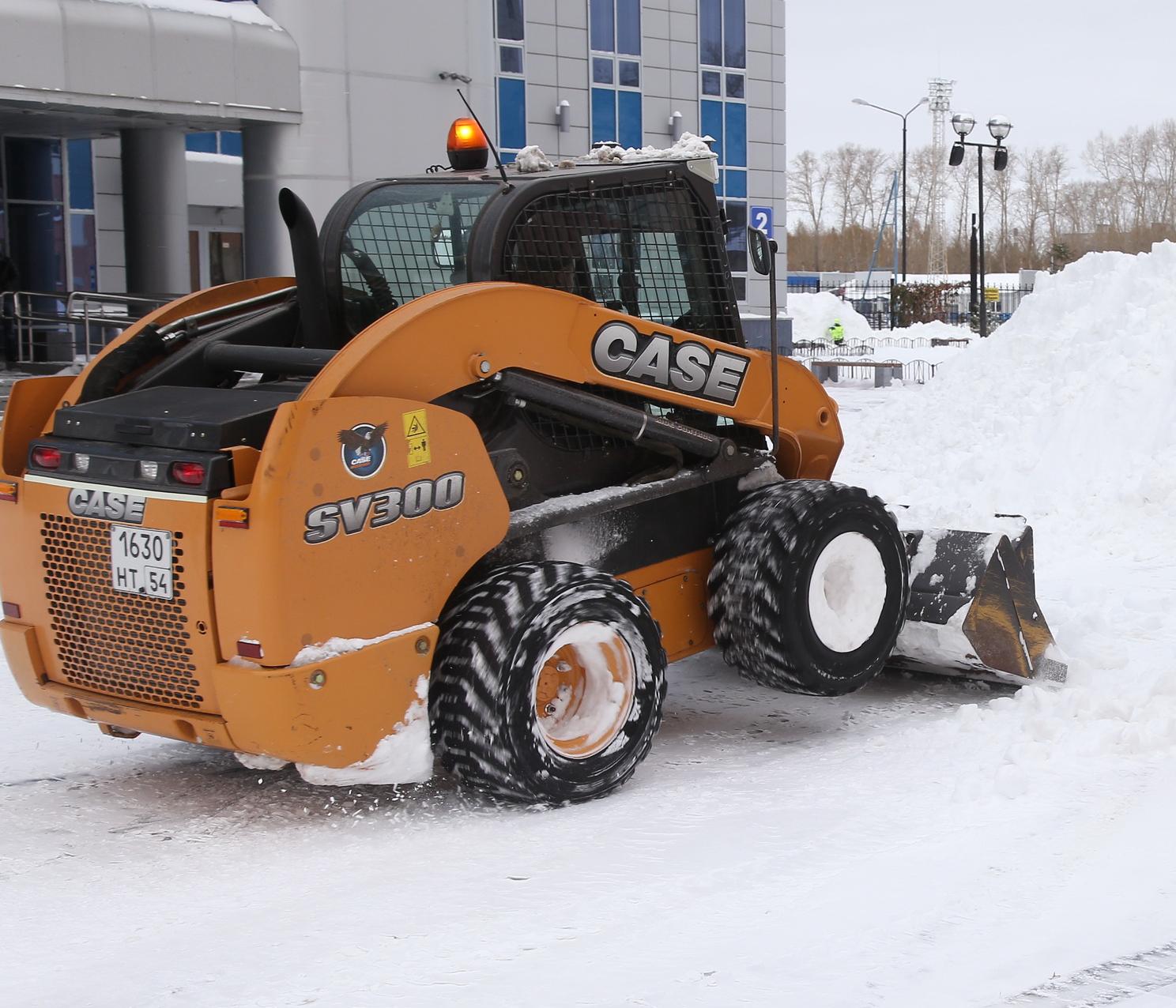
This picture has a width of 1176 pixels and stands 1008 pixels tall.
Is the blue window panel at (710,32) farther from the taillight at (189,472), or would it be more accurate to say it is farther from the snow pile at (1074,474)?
the taillight at (189,472)

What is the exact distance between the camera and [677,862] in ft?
14.9

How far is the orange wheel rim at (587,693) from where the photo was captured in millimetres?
5184

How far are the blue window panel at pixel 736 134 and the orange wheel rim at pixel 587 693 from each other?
2985 cm

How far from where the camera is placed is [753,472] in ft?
20.4

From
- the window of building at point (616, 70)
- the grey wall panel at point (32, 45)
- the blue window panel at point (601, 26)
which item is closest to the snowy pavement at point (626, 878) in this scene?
the grey wall panel at point (32, 45)

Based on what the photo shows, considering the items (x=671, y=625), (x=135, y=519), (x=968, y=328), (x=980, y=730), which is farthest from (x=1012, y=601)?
(x=968, y=328)

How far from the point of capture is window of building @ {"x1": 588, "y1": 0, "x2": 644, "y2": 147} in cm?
3120

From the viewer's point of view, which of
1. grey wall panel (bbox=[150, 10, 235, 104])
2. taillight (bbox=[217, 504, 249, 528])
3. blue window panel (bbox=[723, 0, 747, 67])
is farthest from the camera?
blue window panel (bbox=[723, 0, 747, 67])

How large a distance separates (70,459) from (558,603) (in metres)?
1.69

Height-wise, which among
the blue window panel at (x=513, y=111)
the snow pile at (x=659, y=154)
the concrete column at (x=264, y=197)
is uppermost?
the blue window panel at (x=513, y=111)

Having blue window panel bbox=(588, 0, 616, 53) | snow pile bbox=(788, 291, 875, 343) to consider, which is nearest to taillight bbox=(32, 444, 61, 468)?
blue window panel bbox=(588, 0, 616, 53)

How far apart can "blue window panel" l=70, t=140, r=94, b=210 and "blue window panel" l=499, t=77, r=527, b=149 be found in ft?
29.9

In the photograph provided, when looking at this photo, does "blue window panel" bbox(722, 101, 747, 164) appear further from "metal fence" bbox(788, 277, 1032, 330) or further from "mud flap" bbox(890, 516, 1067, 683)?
"mud flap" bbox(890, 516, 1067, 683)

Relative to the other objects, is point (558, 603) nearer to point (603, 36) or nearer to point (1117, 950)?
point (1117, 950)
